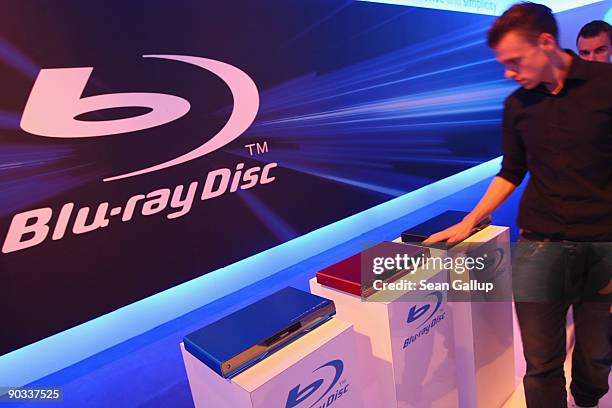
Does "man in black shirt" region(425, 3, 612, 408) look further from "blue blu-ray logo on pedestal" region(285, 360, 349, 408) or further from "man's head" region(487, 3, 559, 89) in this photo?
"blue blu-ray logo on pedestal" region(285, 360, 349, 408)

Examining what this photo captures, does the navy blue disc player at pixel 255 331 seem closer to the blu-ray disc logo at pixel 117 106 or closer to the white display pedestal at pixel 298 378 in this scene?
the white display pedestal at pixel 298 378

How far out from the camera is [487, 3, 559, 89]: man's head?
113 centimetres

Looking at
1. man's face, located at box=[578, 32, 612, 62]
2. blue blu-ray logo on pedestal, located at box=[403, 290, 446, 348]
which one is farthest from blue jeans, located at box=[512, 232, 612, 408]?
man's face, located at box=[578, 32, 612, 62]

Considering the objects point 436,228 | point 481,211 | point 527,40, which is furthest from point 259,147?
point 527,40

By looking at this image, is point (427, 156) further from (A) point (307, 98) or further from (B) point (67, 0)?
(B) point (67, 0)

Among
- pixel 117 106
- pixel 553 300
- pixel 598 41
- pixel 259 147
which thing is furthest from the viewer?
pixel 259 147

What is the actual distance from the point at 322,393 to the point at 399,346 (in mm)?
331

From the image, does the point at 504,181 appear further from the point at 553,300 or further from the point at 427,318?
the point at 427,318

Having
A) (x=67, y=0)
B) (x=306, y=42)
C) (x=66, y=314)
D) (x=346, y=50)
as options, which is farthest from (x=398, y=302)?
(x=346, y=50)

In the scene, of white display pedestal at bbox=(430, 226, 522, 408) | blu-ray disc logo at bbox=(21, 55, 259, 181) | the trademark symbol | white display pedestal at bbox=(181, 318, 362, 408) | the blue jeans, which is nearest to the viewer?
white display pedestal at bbox=(181, 318, 362, 408)

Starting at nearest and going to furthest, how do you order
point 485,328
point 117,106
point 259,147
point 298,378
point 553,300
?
point 298,378
point 553,300
point 485,328
point 117,106
point 259,147

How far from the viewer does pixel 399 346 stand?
1335 millimetres

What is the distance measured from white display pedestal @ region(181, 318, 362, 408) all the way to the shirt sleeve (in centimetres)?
78

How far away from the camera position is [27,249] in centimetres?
234
